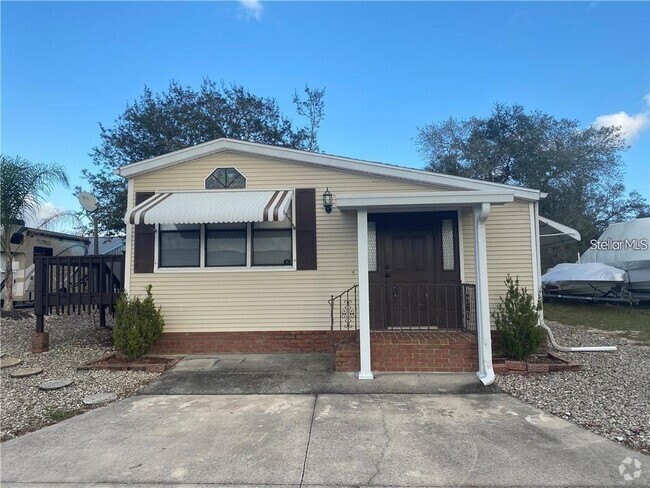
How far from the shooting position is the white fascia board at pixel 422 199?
17.7ft

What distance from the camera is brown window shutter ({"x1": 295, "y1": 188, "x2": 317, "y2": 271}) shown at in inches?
266

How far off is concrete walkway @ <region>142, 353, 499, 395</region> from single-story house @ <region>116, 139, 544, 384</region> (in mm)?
756

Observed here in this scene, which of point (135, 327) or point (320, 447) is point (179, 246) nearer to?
point (135, 327)

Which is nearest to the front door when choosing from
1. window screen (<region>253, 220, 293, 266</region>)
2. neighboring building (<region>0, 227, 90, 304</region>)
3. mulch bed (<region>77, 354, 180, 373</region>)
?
window screen (<region>253, 220, 293, 266</region>)

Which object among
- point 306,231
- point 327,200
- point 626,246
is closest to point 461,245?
point 327,200

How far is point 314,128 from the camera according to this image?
19781mm

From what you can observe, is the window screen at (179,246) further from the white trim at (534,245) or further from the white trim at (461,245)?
the white trim at (534,245)

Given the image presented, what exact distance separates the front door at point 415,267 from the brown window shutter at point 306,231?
1.02 metres

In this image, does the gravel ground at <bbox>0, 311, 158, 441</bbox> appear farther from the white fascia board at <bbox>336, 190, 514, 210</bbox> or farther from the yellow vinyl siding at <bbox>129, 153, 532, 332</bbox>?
the white fascia board at <bbox>336, 190, 514, 210</bbox>

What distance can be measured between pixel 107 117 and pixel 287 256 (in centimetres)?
1401

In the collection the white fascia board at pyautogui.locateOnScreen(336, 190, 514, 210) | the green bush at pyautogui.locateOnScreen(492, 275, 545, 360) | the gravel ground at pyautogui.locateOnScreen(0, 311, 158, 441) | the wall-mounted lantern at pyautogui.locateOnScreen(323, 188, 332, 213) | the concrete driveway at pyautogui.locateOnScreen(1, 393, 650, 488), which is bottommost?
the concrete driveway at pyautogui.locateOnScreen(1, 393, 650, 488)

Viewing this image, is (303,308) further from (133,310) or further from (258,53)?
(258,53)

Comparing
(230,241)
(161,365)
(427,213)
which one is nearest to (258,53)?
(230,241)

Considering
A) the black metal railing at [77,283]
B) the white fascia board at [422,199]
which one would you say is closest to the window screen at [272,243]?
the white fascia board at [422,199]
